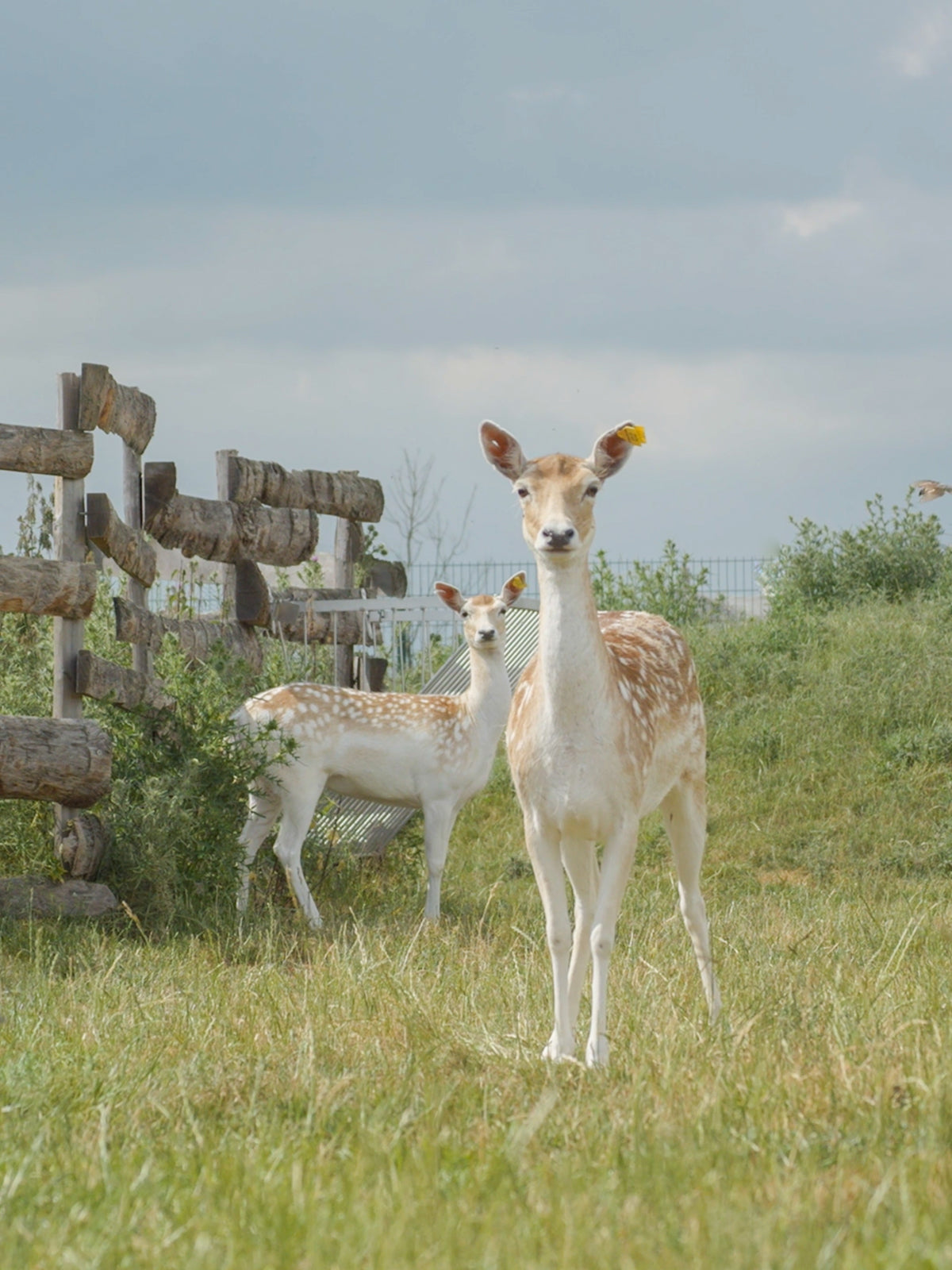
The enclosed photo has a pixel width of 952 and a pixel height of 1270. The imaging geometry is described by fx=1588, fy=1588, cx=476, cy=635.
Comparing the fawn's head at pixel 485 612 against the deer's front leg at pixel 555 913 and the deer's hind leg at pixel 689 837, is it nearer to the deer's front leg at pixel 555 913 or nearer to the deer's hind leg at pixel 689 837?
the deer's hind leg at pixel 689 837

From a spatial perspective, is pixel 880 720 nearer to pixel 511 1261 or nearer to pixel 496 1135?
pixel 496 1135

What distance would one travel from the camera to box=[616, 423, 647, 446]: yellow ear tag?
5.30 meters

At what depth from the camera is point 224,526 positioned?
10734 millimetres

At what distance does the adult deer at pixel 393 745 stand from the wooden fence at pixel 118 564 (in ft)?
2.70

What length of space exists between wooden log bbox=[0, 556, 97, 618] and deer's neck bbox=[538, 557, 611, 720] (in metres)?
4.46

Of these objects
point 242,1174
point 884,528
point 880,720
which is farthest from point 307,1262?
point 884,528

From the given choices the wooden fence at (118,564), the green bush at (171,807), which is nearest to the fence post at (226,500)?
the wooden fence at (118,564)

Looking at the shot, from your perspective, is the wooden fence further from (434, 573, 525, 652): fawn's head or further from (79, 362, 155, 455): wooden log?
(434, 573, 525, 652): fawn's head

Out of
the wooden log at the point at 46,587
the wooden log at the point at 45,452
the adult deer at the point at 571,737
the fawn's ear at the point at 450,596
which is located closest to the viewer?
the adult deer at the point at 571,737

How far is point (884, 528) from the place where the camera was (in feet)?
68.4

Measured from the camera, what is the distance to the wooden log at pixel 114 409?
30.8 ft

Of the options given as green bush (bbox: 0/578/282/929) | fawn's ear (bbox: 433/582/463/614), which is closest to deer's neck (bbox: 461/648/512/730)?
fawn's ear (bbox: 433/582/463/614)

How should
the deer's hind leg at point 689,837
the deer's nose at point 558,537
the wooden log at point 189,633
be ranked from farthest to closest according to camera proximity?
the wooden log at point 189,633
the deer's hind leg at point 689,837
the deer's nose at point 558,537

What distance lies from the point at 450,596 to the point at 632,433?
557cm
